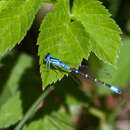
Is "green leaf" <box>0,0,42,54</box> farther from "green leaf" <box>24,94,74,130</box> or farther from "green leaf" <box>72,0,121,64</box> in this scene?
"green leaf" <box>24,94,74,130</box>

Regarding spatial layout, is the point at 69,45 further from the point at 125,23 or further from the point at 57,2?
the point at 125,23

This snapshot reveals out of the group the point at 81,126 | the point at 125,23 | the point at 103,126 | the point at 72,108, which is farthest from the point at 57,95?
the point at 125,23

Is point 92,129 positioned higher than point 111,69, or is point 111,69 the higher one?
point 111,69

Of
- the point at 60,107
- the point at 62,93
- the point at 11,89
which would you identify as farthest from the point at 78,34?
the point at 11,89

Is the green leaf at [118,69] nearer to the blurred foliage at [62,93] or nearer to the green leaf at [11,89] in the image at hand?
the blurred foliage at [62,93]

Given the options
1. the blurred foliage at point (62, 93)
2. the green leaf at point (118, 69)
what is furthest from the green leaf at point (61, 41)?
the green leaf at point (118, 69)

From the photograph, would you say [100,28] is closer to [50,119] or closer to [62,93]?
[62,93]
